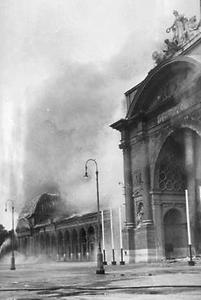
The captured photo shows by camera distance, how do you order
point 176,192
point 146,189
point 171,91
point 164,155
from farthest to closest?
point 176,192 → point 146,189 → point 164,155 → point 171,91

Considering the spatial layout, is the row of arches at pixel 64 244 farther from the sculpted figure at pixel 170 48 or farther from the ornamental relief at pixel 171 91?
the sculpted figure at pixel 170 48

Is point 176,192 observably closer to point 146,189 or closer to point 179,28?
point 146,189

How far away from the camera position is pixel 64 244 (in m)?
97.4

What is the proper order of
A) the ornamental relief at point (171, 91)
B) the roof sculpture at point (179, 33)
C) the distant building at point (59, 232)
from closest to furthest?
the ornamental relief at point (171, 91), the roof sculpture at point (179, 33), the distant building at point (59, 232)

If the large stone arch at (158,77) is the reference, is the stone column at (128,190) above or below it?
below

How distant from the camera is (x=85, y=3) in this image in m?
32.8

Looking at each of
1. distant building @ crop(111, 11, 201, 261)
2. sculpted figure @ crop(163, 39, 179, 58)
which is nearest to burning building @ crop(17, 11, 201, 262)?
distant building @ crop(111, 11, 201, 261)

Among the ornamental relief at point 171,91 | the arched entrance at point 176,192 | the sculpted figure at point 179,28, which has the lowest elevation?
the arched entrance at point 176,192

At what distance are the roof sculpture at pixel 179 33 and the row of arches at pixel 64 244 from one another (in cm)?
3592

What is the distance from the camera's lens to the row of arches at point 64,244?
279ft

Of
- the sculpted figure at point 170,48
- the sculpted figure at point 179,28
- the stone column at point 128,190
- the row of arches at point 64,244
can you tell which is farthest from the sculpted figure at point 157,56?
the row of arches at point 64,244

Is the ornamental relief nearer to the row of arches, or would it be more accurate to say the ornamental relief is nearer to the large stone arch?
the large stone arch

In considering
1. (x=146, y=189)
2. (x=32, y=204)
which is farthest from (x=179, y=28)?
(x=32, y=204)

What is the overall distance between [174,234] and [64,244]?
4326 centimetres
